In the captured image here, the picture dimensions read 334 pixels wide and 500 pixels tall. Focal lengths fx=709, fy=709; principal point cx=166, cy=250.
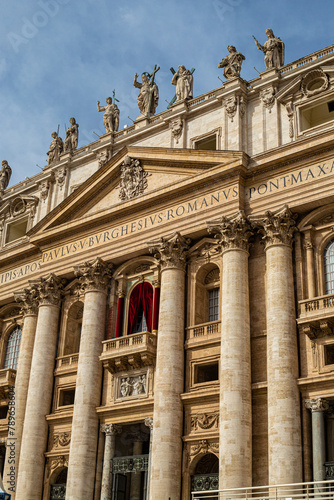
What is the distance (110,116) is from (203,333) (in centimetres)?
1636

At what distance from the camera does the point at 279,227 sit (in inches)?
1205

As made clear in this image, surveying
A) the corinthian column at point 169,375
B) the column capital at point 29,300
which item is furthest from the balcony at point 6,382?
the corinthian column at point 169,375

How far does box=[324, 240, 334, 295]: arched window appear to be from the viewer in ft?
97.7

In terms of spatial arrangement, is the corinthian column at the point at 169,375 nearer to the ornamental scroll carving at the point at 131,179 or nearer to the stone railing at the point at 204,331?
the stone railing at the point at 204,331

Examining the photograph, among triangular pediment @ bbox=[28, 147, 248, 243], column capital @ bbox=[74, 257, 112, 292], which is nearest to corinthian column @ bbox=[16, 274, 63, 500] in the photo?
column capital @ bbox=[74, 257, 112, 292]

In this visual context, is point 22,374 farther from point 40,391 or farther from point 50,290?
point 50,290

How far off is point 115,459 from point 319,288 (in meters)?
12.0

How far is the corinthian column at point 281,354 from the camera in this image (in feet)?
86.2

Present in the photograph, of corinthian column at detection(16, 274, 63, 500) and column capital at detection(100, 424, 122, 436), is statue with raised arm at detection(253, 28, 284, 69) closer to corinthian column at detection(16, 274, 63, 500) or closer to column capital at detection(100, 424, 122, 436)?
corinthian column at detection(16, 274, 63, 500)

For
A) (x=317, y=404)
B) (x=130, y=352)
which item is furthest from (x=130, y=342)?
(x=317, y=404)

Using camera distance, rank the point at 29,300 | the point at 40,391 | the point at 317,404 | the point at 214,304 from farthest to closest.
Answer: the point at 29,300 → the point at 40,391 → the point at 214,304 → the point at 317,404

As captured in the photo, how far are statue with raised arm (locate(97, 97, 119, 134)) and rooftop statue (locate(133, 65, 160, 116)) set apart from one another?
6.05ft

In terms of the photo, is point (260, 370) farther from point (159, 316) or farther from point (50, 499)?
→ point (50, 499)

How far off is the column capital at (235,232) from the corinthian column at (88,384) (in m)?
7.52
